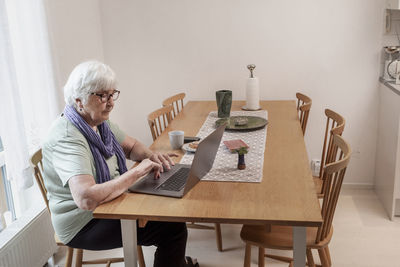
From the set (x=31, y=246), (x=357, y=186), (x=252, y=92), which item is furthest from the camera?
(x=357, y=186)

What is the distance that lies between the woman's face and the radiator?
29.4 inches

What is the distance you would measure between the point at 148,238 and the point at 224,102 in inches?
43.5

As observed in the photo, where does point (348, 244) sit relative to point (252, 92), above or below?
below

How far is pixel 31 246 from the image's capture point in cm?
227

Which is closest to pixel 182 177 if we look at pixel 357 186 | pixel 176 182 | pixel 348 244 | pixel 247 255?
pixel 176 182

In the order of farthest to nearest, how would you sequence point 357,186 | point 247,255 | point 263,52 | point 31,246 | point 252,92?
point 357,186
point 263,52
point 252,92
point 31,246
point 247,255

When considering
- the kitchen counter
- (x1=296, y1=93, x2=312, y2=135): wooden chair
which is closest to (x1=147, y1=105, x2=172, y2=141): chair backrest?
(x1=296, y1=93, x2=312, y2=135): wooden chair

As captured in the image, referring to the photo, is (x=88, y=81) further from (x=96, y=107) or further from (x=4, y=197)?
(x=4, y=197)

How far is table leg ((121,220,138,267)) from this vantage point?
162cm

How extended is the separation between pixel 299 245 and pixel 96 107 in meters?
1.01

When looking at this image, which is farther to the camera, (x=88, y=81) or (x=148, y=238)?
(x=148, y=238)

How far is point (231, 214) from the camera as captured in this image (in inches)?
58.6

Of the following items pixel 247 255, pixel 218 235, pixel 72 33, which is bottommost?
pixel 218 235

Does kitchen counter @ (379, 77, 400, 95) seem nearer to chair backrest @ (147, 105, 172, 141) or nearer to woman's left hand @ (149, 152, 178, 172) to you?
chair backrest @ (147, 105, 172, 141)
